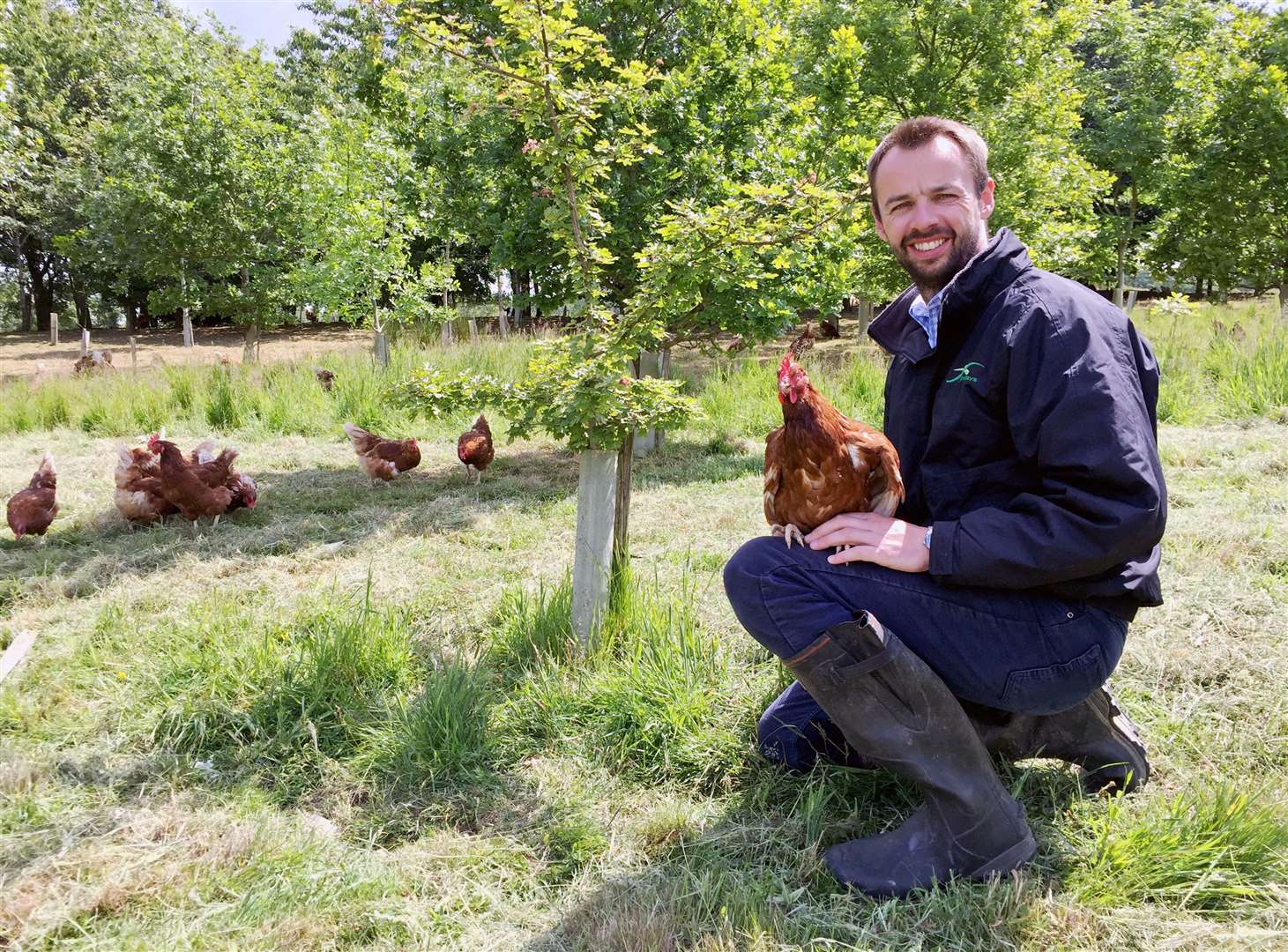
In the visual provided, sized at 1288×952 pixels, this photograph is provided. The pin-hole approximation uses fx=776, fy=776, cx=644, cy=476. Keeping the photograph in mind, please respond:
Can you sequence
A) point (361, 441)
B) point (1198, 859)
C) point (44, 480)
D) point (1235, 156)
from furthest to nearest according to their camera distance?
point (1235, 156) → point (361, 441) → point (44, 480) → point (1198, 859)

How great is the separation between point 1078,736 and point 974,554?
0.79 meters

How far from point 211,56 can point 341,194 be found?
1050 cm

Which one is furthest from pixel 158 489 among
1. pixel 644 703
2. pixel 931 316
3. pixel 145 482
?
pixel 931 316

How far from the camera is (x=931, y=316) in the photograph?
2.05m

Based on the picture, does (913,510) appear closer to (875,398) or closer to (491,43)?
(491,43)

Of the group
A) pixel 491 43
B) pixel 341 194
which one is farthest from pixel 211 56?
pixel 491 43

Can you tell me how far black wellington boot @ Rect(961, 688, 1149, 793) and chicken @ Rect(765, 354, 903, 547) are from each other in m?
0.66

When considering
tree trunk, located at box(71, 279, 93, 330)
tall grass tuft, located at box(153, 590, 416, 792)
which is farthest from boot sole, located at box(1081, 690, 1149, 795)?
tree trunk, located at box(71, 279, 93, 330)

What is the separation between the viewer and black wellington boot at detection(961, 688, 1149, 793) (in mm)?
2150

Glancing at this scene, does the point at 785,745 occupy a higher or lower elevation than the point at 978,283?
lower

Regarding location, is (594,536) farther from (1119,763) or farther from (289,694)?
(1119,763)

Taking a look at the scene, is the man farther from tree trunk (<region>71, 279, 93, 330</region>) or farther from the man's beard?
tree trunk (<region>71, 279, 93, 330</region>)

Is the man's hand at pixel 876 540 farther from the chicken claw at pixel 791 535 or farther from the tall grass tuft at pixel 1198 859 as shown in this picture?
the tall grass tuft at pixel 1198 859

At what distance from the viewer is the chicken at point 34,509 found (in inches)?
192
